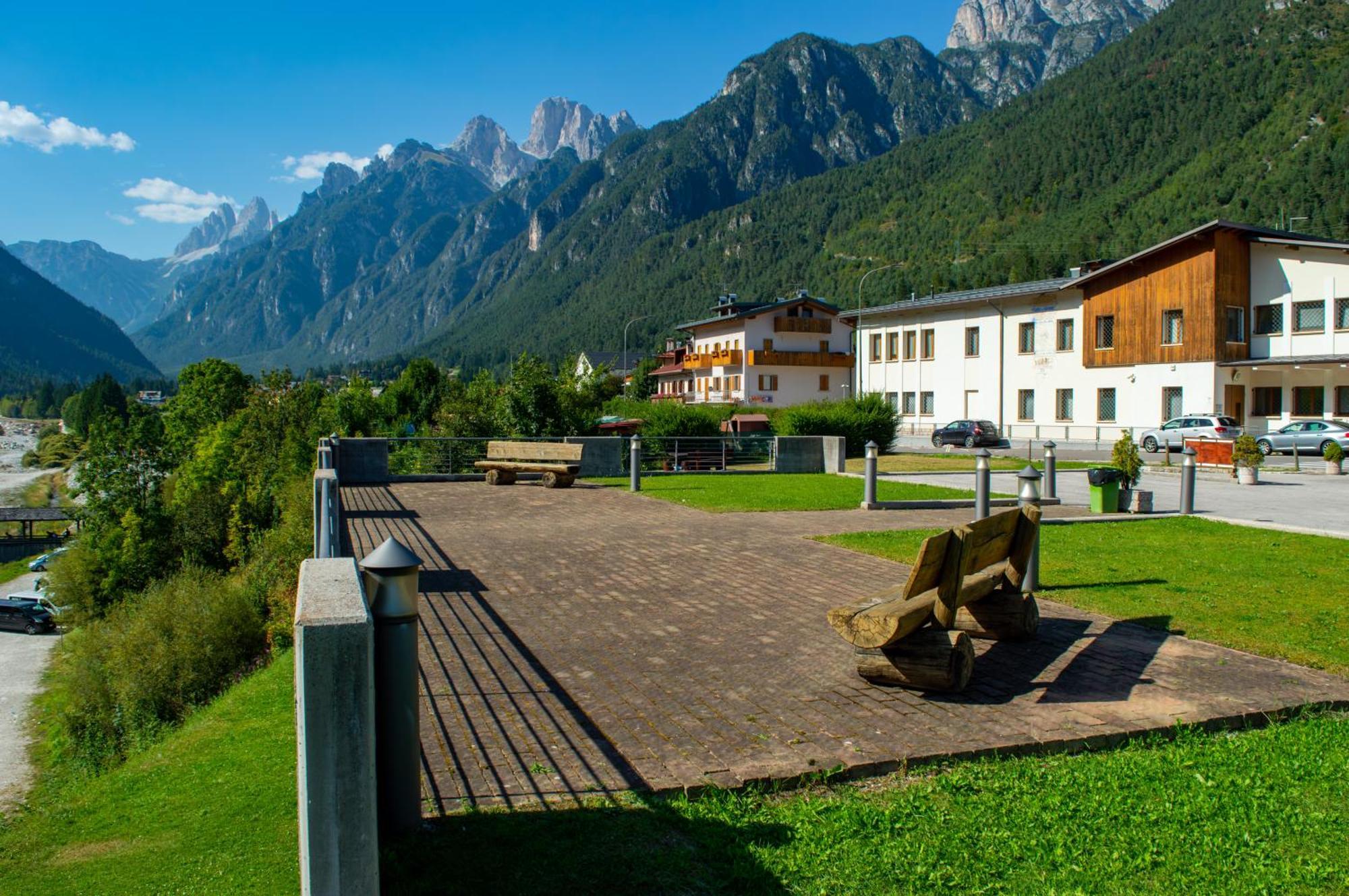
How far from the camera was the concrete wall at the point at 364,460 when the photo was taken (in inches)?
899

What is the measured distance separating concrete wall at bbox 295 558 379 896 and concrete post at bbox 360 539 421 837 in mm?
841

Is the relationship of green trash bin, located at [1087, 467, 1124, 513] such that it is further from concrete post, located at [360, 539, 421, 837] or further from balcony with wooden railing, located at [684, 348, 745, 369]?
balcony with wooden railing, located at [684, 348, 745, 369]

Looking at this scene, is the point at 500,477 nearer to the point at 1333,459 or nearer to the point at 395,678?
the point at 395,678

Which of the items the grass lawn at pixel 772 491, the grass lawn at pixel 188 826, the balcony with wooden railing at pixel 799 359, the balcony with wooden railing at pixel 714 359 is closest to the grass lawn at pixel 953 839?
the grass lawn at pixel 188 826

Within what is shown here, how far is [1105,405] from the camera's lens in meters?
49.7

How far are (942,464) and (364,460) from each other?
18221 mm

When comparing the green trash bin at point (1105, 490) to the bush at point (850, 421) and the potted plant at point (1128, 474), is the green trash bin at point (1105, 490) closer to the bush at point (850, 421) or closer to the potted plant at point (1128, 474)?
the potted plant at point (1128, 474)

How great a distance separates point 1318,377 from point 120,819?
49.7 meters

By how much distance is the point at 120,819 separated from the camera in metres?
5.48

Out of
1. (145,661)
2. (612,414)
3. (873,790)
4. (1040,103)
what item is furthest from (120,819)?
(1040,103)

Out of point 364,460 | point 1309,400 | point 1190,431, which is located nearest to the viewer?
point 364,460

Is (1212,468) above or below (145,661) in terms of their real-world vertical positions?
above

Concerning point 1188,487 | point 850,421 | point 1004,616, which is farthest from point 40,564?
point 1004,616

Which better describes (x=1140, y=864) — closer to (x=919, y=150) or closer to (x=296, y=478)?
(x=296, y=478)
